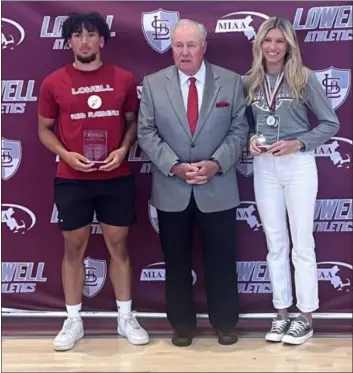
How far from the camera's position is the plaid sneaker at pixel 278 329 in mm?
3512

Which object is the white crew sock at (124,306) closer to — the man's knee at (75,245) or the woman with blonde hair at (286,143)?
the man's knee at (75,245)

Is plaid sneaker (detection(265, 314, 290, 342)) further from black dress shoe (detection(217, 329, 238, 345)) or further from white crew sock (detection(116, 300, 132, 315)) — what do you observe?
white crew sock (detection(116, 300, 132, 315))

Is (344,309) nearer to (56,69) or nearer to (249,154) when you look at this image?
(249,154)

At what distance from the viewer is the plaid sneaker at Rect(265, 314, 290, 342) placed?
11.5ft

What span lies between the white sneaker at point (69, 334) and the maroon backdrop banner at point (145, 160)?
290 millimetres

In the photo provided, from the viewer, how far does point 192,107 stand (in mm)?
3303

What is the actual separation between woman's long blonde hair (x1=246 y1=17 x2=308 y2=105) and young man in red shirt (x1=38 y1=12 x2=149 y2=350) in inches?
24.0

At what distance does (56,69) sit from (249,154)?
1105 mm

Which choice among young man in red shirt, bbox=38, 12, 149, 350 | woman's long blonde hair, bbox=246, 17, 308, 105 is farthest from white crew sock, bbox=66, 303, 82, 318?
woman's long blonde hair, bbox=246, 17, 308, 105

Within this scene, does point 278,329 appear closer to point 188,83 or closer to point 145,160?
point 145,160

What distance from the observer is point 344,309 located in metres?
3.81

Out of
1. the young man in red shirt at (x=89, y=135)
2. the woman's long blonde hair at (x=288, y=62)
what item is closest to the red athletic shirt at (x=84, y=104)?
the young man in red shirt at (x=89, y=135)

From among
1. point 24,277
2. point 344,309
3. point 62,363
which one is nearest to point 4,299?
point 24,277

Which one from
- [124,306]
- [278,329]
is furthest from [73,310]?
[278,329]
